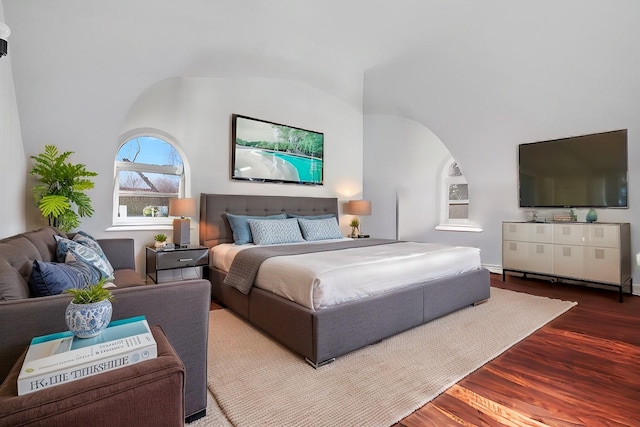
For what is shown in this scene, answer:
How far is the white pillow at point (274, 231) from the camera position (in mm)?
3715

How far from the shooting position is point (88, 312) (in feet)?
3.43

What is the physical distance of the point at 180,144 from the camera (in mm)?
3908

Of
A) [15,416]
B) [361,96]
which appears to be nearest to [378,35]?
[361,96]

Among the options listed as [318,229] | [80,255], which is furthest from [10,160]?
[318,229]

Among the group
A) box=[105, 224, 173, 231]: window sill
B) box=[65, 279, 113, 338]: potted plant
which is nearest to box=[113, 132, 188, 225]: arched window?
box=[105, 224, 173, 231]: window sill

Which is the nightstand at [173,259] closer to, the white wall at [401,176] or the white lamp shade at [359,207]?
the white lamp shade at [359,207]

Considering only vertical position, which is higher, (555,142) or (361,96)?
(361,96)

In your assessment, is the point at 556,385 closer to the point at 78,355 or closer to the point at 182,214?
the point at 78,355

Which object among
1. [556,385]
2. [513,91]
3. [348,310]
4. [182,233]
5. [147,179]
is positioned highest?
[513,91]

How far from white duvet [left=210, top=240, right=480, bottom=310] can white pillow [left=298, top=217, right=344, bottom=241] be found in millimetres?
1114

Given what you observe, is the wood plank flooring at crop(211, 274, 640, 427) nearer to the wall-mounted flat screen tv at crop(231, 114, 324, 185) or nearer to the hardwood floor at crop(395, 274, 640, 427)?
the hardwood floor at crop(395, 274, 640, 427)

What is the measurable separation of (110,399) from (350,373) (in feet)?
4.52

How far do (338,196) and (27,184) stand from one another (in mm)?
3994

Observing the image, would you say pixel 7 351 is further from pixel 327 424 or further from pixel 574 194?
pixel 574 194
